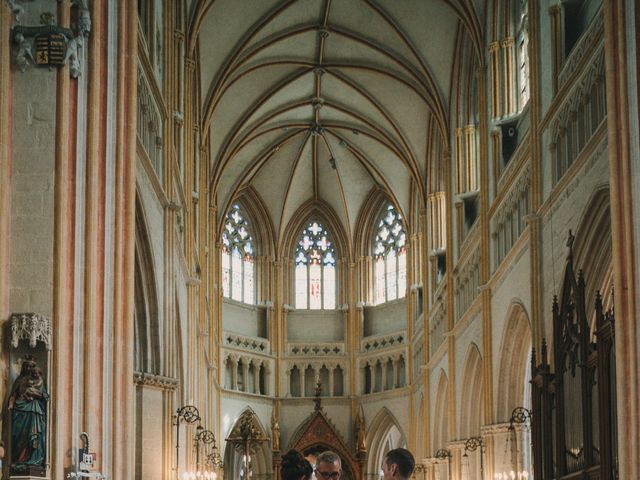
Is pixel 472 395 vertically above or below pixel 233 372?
below

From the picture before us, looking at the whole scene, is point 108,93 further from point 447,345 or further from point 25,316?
point 447,345

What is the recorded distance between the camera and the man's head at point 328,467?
7.80 m

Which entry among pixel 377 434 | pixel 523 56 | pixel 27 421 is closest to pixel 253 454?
pixel 377 434

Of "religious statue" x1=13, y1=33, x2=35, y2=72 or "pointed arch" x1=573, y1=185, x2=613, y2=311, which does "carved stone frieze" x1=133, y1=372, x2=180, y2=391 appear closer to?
"pointed arch" x1=573, y1=185, x2=613, y2=311

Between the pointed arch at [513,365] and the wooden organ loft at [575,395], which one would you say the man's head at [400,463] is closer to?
the wooden organ loft at [575,395]

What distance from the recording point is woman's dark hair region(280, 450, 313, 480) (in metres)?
7.82

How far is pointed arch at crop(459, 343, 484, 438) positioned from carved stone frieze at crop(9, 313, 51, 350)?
21956 millimetres

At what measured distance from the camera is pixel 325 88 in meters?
42.9

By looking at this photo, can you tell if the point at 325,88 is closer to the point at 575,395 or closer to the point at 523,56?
the point at 523,56

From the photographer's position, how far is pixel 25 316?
13.1 metres

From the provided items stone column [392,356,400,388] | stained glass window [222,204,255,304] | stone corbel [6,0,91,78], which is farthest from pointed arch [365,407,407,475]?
stone corbel [6,0,91,78]

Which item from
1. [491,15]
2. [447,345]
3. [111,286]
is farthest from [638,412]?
[447,345]

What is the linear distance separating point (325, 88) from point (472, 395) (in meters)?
13.7

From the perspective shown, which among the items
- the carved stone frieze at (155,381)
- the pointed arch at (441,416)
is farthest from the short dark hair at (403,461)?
the pointed arch at (441,416)
